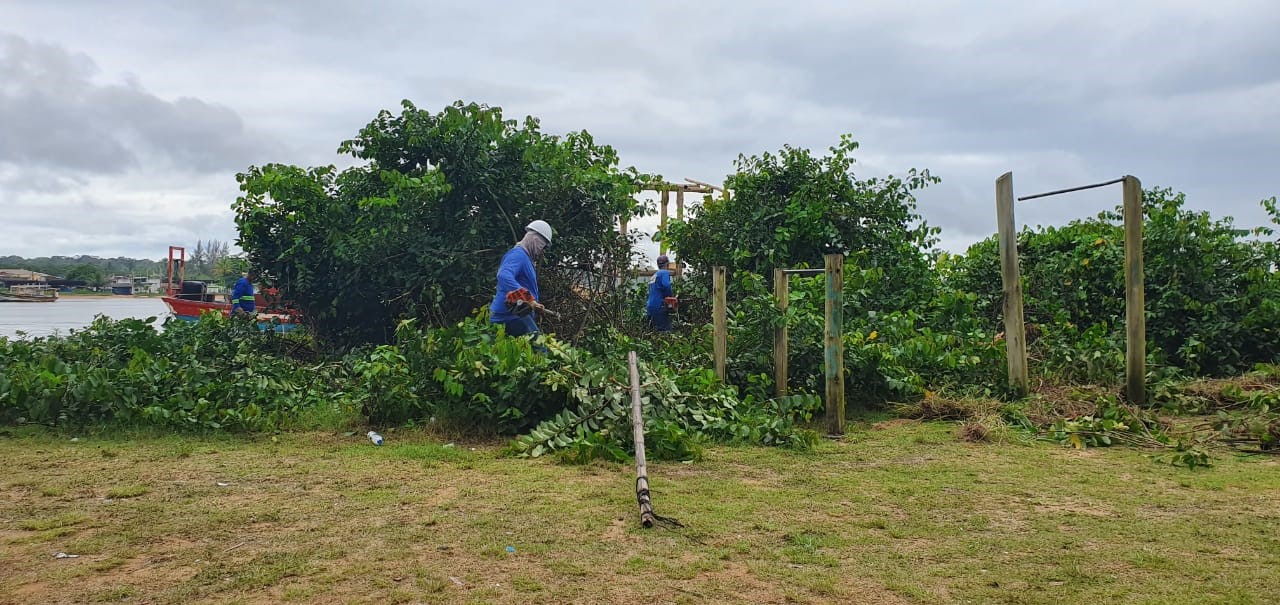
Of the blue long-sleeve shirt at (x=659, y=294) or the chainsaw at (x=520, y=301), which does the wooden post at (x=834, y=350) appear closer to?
the chainsaw at (x=520, y=301)

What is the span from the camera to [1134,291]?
327 inches

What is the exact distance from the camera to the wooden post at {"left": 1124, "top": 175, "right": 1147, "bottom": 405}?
829 cm

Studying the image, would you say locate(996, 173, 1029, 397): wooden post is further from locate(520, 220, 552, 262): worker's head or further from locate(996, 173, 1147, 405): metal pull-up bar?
locate(520, 220, 552, 262): worker's head

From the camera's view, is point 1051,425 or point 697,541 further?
point 1051,425

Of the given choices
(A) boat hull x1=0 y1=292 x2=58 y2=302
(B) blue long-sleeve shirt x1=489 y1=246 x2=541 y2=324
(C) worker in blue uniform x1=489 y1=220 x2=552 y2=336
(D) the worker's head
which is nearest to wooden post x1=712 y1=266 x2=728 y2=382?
(C) worker in blue uniform x1=489 y1=220 x2=552 y2=336

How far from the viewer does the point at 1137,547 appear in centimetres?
414

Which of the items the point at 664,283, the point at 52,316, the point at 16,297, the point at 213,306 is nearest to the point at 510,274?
the point at 664,283

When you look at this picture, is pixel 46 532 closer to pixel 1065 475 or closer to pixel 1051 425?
pixel 1065 475

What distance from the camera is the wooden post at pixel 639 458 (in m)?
4.57

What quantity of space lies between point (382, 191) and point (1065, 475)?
29.8 feet

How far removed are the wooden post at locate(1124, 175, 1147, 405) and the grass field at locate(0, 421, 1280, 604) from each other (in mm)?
1931

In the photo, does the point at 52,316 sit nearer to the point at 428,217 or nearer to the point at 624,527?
the point at 428,217

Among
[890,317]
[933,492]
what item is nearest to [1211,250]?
[890,317]

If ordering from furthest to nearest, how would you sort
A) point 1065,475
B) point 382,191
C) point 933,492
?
point 382,191 → point 1065,475 → point 933,492
